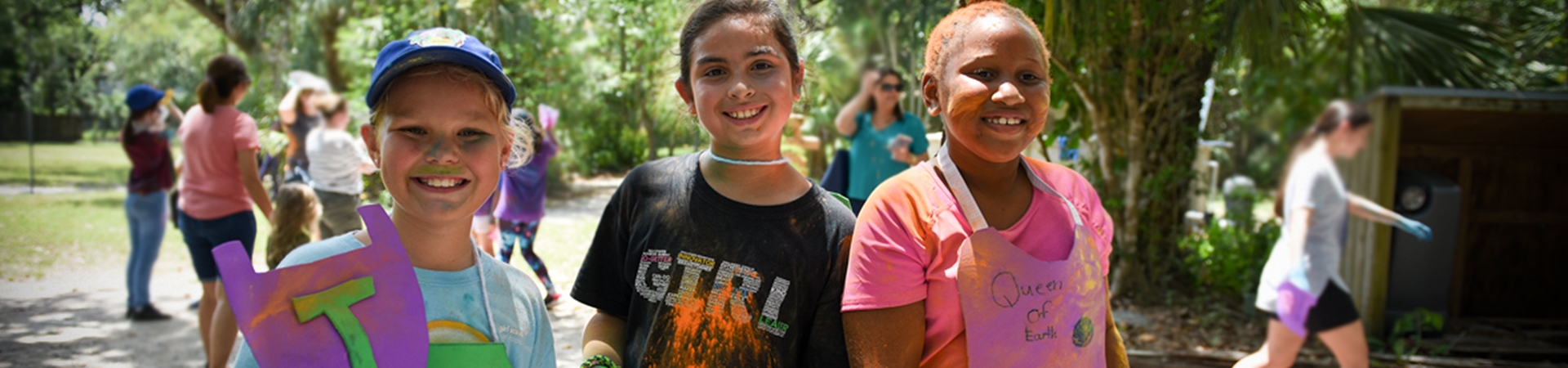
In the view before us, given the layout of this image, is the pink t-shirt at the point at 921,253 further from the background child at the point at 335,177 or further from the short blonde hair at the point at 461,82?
the background child at the point at 335,177

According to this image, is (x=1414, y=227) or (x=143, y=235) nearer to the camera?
(x=1414, y=227)

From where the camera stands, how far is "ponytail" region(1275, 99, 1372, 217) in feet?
13.6

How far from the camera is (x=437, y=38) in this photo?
137 cm

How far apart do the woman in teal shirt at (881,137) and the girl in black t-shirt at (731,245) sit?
9.33 feet

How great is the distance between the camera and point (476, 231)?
4695 mm

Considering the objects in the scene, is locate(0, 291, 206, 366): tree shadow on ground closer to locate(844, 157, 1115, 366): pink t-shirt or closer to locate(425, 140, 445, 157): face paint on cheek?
locate(425, 140, 445, 157): face paint on cheek

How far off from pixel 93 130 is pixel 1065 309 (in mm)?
18349

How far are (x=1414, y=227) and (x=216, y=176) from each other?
6.23 m

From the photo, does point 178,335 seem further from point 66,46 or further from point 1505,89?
point 1505,89

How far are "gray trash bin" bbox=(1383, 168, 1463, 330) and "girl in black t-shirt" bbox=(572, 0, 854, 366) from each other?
15.7 ft

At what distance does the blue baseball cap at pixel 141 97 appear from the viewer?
187 inches

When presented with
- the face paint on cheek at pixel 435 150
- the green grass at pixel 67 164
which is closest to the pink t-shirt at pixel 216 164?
the face paint on cheek at pixel 435 150

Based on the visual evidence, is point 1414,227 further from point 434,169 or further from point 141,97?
point 141,97

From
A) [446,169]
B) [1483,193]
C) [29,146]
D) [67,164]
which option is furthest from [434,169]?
[67,164]
